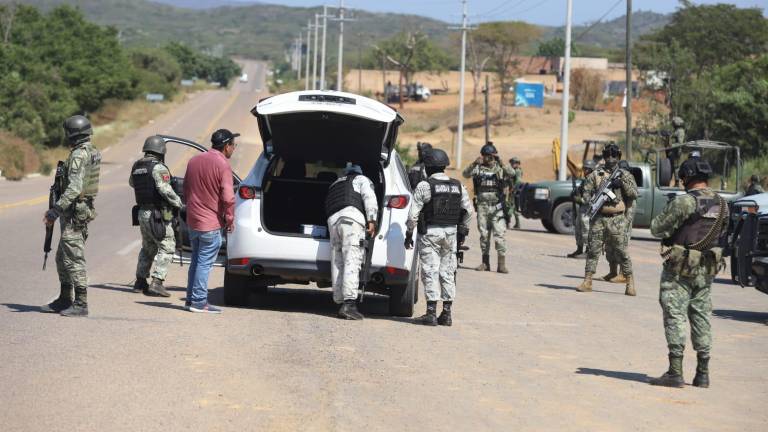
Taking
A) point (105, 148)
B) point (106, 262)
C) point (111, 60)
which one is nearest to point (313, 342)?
point (106, 262)

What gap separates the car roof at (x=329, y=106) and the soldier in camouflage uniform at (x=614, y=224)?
17.8 ft

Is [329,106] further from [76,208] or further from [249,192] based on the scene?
[76,208]

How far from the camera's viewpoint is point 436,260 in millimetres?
12672

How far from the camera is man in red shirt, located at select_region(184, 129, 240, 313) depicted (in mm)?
12234

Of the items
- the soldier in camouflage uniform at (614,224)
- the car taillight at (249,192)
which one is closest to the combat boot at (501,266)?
the soldier in camouflage uniform at (614,224)

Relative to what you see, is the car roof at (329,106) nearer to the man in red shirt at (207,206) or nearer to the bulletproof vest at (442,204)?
the man in red shirt at (207,206)

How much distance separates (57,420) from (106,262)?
1030cm

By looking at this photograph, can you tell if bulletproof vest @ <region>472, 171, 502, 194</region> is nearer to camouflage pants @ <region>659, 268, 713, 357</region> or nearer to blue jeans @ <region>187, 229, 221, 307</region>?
blue jeans @ <region>187, 229, 221, 307</region>

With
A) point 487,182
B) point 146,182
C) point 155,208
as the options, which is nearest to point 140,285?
point 155,208

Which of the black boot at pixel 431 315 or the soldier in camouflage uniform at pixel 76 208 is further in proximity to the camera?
the black boot at pixel 431 315

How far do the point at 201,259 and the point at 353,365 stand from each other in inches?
119

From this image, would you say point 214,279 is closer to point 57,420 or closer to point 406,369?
point 406,369

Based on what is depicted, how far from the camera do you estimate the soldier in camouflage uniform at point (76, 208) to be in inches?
448

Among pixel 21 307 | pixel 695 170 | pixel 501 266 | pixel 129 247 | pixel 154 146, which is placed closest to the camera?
pixel 695 170
